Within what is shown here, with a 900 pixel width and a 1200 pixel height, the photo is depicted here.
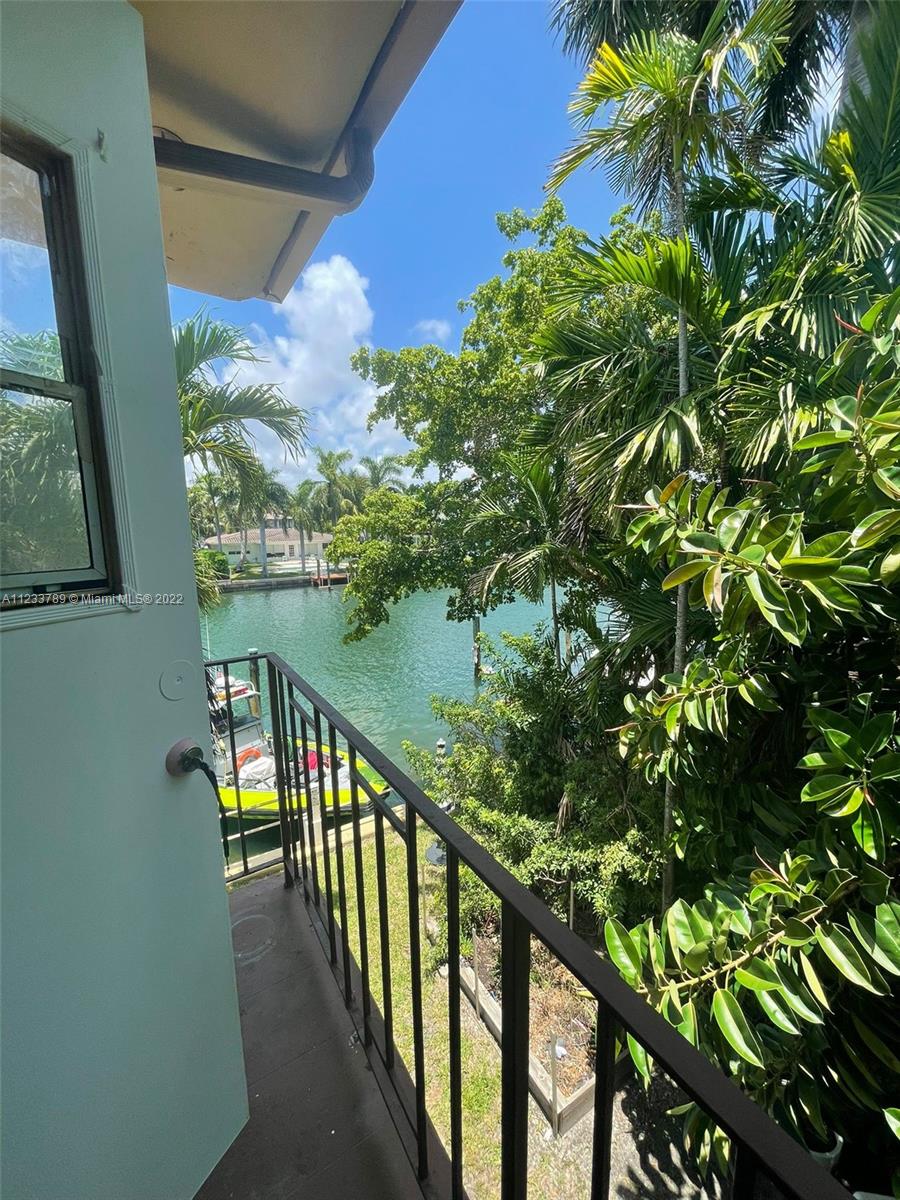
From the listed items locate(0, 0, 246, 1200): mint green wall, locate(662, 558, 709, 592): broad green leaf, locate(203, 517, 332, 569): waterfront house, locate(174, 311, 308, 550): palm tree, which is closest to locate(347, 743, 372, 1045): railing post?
locate(0, 0, 246, 1200): mint green wall

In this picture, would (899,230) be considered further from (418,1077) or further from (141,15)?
(418,1077)

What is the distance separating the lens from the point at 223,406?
151 inches

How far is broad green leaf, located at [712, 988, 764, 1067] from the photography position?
0.72m

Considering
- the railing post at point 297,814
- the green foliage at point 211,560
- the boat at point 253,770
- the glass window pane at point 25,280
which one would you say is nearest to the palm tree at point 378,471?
the boat at point 253,770

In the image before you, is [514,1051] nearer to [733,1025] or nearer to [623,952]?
[623,952]

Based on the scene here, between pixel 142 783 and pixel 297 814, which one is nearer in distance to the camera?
pixel 142 783

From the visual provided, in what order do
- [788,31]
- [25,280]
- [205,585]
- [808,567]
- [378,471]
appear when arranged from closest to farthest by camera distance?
[25,280]
[808,567]
[205,585]
[788,31]
[378,471]

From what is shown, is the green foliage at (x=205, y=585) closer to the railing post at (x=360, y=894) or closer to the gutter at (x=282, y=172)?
the gutter at (x=282, y=172)

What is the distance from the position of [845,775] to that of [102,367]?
1.91m

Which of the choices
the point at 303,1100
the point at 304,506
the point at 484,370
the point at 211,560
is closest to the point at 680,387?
the point at 303,1100

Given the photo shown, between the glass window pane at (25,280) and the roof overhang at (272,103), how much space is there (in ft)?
1.95

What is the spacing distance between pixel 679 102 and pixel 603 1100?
349 cm

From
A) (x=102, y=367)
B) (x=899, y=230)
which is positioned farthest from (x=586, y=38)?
(x=102, y=367)

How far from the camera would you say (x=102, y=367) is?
0.86 m
